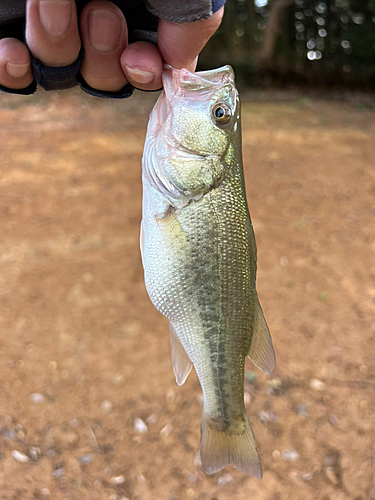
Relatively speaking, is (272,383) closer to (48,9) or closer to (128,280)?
(128,280)

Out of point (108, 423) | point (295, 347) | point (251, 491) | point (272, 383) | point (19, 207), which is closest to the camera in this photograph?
point (251, 491)

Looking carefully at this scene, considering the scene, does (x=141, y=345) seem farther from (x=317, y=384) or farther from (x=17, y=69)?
(x=17, y=69)

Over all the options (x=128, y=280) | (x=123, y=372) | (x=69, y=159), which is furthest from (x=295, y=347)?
(x=69, y=159)

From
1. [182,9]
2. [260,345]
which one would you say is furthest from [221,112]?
[260,345]

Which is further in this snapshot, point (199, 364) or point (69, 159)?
point (69, 159)

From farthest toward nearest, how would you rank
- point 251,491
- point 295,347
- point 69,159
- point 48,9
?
point 69,159, point 295,347, point 251,491, point 48,9
